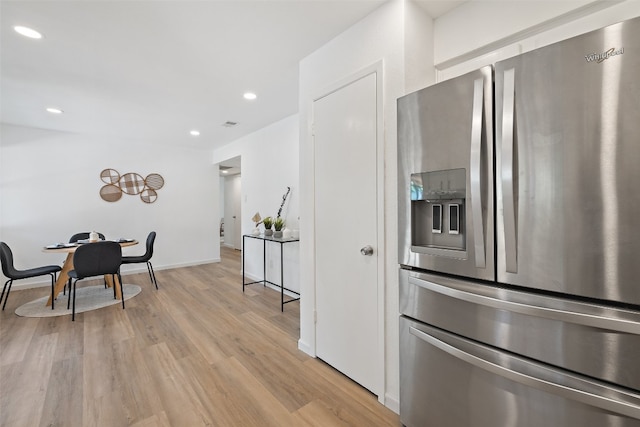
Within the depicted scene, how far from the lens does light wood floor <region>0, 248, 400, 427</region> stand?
1680 millimetres

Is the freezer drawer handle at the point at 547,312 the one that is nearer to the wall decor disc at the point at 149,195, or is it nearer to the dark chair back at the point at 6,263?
the dark chair back at the point at 6,263

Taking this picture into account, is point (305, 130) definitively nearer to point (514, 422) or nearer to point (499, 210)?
point (499, 210)

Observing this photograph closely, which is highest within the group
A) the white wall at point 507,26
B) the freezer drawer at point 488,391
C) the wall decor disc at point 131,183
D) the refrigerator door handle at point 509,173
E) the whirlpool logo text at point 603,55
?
the white wall at point 507,26

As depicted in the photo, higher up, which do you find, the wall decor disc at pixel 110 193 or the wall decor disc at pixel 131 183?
the wall decor disc at pixel 131 183

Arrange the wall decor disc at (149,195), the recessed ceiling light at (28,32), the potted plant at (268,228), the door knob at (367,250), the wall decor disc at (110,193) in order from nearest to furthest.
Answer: the door knob at (367,250), the recessed ceiling light at (28,32), the potted plant at (268,228), the wall decor disc at (110,193), the wall decor disc at (149,195)

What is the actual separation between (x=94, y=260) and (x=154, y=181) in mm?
2653

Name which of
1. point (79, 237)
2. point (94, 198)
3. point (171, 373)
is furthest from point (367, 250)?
point (94, 198)

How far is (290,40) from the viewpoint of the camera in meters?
2.15

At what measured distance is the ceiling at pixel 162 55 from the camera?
1817mm

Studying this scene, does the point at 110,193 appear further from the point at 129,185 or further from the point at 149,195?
the point at 149,195

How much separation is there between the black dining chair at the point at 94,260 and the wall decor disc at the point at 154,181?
2.44 m

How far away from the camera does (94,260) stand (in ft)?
11.0

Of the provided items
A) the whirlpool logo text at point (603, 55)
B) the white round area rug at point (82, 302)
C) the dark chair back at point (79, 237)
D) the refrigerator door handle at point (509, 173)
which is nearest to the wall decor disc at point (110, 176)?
the dark chair back at point (79, 237)

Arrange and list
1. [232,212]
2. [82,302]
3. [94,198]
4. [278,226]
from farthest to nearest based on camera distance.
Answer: [232,212]
[94,198]
[278,226]
[82,302]
